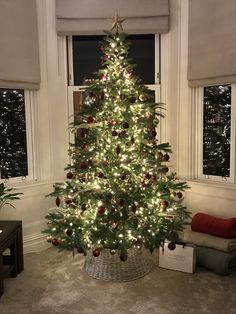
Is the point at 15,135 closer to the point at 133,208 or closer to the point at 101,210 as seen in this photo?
the point at 101,210

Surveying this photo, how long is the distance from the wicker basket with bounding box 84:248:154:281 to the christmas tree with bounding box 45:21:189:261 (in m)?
0.12

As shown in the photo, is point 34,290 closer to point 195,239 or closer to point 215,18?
point 195,239

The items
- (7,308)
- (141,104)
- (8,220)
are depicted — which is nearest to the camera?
(7,308)

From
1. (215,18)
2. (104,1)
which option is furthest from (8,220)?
(215,18)

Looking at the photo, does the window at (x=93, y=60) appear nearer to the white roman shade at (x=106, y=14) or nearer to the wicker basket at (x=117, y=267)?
the white roman shade at (x=106, y=14)

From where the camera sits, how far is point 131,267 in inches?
109

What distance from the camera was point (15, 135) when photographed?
3396 mm

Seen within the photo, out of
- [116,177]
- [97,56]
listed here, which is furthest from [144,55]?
[116,177]

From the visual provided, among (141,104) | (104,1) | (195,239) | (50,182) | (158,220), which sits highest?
(104,1)

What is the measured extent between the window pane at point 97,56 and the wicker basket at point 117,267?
6.13 ft

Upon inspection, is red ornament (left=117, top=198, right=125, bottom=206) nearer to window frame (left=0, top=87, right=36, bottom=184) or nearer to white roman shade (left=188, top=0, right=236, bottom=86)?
window frame (left=0, top=87, right=36, bottom=184)

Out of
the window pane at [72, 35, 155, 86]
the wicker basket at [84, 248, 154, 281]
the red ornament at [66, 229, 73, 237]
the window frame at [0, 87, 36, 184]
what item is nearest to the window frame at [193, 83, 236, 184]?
the window pane at [72, 35, 155, 86]

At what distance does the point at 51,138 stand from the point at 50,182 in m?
0.47

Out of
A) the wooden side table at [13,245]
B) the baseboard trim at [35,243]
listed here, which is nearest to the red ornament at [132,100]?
the wooden side table at [13,245]
